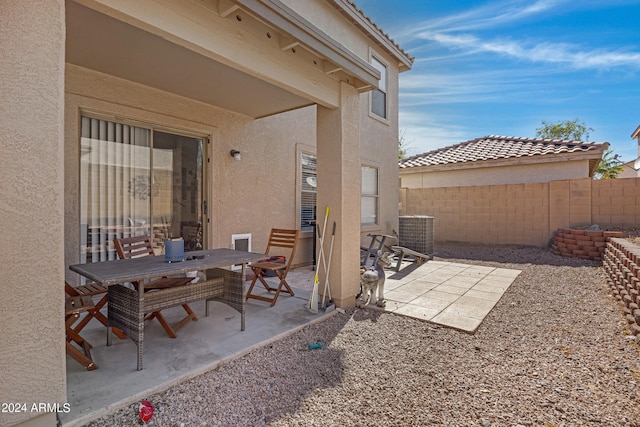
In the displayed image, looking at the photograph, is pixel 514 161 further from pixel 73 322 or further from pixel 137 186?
pixel 73 322

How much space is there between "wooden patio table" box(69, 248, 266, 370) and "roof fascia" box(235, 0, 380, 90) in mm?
2355

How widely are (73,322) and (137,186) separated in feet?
8.71

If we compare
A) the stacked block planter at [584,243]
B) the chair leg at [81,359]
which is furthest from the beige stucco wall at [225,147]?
the stacked block planter at [584,243]

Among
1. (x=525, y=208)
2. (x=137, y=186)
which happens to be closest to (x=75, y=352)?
(x=137, y=186)

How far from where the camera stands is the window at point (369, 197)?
8.56m

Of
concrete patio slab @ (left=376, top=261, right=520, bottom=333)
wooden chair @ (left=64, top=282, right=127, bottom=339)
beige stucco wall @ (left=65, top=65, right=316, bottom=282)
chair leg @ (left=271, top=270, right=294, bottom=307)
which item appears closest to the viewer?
wooden chair @ (left=64, top=282, right=127, bottom=339)

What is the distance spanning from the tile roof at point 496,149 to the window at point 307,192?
6.98 meters

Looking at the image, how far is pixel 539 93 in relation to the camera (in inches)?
631

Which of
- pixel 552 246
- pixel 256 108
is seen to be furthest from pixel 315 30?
pixel 552 246

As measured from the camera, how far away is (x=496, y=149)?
12320 mm

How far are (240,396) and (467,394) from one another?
175cm

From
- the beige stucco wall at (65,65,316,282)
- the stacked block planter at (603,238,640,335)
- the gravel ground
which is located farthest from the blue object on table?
the stacked block planter at (603,238,640,335)

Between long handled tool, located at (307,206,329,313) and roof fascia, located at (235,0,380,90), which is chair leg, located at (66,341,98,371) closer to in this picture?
long handled tool, located at (307,206,329,313)

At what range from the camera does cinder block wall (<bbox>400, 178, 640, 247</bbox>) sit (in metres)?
8.16
